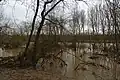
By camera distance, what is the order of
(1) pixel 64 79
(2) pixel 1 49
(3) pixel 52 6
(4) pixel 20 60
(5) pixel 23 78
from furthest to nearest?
(2) pixel 1 49
(3) pixel 52 6
(4) pixel 20 60
(1) pixel 64 79
(5) pixel 23 78

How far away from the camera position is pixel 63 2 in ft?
41.8

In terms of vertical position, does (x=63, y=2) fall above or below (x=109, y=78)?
above

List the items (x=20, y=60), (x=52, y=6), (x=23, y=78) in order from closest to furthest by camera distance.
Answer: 1. (x=23, y=78)
2. (x=20, y=60)
3. (x=52, y=6)

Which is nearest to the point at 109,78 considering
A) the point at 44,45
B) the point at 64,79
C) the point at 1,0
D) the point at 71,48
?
the point at 64,79

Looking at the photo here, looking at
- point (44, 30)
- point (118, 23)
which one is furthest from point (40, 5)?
point (118, 23)

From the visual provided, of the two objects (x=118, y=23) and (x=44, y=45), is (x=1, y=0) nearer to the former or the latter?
(x=44, y=45)

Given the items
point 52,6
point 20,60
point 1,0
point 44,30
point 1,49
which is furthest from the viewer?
point 1,49

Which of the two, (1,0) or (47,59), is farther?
(47,59)

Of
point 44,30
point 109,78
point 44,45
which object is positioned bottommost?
point 109,78

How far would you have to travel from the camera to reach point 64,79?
9602 mm

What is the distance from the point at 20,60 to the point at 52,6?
396cm

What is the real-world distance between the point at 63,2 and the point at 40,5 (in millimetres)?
1500

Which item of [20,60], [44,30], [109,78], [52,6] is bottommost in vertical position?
[109,78]

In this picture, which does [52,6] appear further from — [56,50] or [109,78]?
[109,78]
